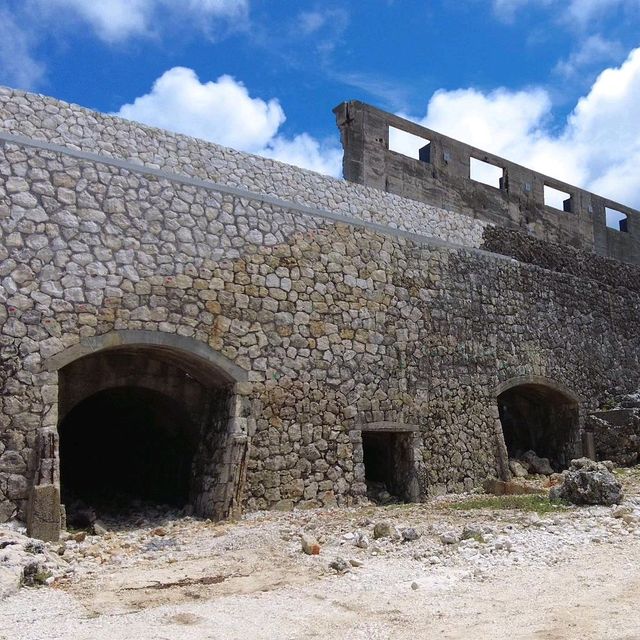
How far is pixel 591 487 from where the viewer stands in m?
8.91

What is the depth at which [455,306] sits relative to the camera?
1343cm

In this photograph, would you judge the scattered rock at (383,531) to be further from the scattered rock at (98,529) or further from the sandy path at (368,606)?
the scattered rock at (98,529)

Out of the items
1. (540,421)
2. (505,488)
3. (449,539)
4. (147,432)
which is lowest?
(449,539)

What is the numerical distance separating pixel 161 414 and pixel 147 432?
1037mm

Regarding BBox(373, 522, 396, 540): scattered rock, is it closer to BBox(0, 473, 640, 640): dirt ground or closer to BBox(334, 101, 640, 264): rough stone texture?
BBox(0, 473, 640, 640): dirt ground

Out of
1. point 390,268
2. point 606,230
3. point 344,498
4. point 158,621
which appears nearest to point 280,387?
point 344,498

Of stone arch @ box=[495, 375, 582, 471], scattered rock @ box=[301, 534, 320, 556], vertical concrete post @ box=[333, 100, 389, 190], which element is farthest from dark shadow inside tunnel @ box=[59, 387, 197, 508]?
vertical concrete post @ box=[333, 100, 389, 190]

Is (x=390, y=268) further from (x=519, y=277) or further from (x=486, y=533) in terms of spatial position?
(x=486, y=533)

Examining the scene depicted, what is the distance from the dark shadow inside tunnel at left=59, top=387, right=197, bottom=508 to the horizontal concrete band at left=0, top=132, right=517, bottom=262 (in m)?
3.38

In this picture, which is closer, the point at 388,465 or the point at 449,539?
the point at 449,539

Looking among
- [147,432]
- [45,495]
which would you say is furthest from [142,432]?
[45,495]

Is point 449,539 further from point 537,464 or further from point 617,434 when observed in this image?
point 617,434

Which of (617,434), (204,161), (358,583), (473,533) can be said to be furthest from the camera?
(617,434)

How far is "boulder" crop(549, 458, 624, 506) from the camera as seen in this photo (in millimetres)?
8844
